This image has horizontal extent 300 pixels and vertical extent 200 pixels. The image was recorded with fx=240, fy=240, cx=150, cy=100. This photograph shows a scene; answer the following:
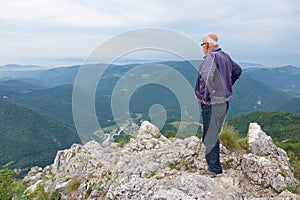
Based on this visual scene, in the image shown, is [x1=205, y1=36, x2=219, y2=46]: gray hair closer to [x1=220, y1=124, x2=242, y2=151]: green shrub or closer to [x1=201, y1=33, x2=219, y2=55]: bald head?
[x1=201, y1=33, x2=219, y2=55]: bald head

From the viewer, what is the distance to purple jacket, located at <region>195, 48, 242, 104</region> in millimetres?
5812

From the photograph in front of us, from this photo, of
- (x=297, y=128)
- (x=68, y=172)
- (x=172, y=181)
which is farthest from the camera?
(x=297, y=128)

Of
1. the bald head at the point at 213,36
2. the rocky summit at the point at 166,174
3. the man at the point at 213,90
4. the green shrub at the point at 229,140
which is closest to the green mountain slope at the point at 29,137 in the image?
the rocky summit at the point at 166,174

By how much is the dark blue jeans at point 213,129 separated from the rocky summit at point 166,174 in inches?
17.0

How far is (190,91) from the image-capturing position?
7566 mm

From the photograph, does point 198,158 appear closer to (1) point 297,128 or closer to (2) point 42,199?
(2) point 42,199

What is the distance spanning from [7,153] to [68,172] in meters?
122

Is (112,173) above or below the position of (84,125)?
below

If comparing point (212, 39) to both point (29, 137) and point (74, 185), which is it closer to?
point (74, 185)

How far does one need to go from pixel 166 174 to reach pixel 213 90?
2876 mm

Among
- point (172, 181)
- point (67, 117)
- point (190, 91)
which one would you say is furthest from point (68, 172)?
point (67, 117)

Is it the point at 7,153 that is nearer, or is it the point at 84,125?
the point at 84,125

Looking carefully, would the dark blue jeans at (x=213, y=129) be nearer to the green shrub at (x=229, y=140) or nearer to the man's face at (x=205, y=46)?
the man's face at (x=205, y=46)

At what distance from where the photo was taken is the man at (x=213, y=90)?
5897 mm
